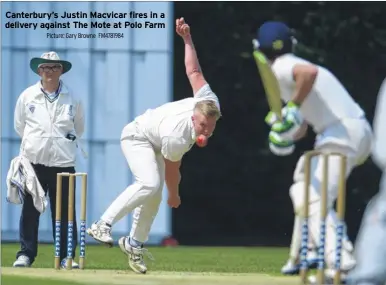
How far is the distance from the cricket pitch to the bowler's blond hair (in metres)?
0.82

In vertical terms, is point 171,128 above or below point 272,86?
below

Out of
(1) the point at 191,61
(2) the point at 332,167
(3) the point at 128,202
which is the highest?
(1) the point at 191,61

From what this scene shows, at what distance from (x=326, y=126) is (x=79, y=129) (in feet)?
5.89

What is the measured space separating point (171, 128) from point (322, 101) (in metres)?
0.90

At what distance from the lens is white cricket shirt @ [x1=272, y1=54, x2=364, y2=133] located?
5941mm

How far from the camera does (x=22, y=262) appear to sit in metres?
7.03

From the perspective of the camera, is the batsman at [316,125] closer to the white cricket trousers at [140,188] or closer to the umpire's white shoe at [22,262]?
the white cricket trousers at [140,188]

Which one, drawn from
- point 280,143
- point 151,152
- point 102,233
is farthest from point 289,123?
point 102,233

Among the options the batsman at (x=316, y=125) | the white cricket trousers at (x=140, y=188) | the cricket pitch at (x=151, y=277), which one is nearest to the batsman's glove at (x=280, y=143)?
the batsman at (x=316, y=125)

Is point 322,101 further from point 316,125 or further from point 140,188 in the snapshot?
point 140,188

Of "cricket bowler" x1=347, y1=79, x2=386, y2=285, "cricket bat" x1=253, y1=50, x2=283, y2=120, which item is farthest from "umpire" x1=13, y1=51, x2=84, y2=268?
"cricket bowler" x1=347, y1=79, x2=386, y2=285

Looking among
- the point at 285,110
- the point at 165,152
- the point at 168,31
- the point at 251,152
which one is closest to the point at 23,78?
the point at 168,31

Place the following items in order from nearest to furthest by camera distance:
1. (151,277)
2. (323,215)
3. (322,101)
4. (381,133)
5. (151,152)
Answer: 1. (381,133)
2. (323,215)
3. (322,101)
4. (151,277)
5. (151,152)

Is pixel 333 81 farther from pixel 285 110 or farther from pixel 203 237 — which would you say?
pixel 203 237
